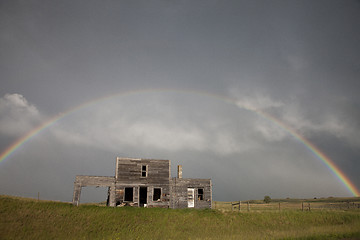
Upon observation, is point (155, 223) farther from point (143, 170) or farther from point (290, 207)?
point (290, 207)

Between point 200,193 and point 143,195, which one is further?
point 200,193

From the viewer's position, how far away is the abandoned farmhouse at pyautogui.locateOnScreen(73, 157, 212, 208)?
103ft

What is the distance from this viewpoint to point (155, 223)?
80.9ft

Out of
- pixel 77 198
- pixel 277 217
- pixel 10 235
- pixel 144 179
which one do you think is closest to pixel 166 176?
pixel 144 179

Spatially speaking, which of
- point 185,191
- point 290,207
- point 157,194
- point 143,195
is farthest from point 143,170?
point 290,207

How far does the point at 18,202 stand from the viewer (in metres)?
23.6

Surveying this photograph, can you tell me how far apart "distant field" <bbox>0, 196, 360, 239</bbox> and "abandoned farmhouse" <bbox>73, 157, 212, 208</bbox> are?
4690 millimetres

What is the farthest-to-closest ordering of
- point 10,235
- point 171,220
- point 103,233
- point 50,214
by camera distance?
point 171,220
point 50,214
point 103,233
point 10,235

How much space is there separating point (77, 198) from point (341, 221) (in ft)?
92.1

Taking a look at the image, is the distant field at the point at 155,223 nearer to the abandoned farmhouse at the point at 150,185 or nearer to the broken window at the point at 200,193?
the abandoned farmhouse at the point at 150,185

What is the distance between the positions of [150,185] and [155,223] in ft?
28.2

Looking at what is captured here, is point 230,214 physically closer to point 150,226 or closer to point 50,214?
point 150,226

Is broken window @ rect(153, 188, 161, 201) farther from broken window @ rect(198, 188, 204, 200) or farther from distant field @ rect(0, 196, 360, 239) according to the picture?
distant field @ rect(0, 196, 360, 239)

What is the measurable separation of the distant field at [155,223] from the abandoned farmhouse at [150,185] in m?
4.69
